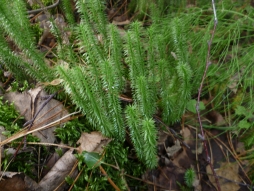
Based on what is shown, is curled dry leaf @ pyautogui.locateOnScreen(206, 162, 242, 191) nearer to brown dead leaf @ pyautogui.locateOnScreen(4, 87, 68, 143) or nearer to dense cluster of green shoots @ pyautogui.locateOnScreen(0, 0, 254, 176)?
dense cluster of green shoots @ pyautogui.locateOnScreen(0, 0, 254, 176)

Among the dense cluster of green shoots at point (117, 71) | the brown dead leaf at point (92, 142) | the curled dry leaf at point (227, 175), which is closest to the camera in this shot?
the dense cluster of green shoots at point (117, 71)

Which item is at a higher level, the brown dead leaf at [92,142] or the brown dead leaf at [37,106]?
the brown dead leaf at [37,106]

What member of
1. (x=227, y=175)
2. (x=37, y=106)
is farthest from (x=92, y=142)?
Answer: (x=227, y=175)

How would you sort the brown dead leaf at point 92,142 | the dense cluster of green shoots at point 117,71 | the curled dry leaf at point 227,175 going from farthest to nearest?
the curled dry leaf at point 227,175 < the brown dead leaf at point 92,142 < the dense cluster of green shoots at point 117,71

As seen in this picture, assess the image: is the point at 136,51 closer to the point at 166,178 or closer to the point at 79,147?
the point at 79,147


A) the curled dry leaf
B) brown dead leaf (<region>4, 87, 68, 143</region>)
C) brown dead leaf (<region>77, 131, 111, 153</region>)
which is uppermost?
brown dead leaf (<region>4, 87, 68, 143</region>)

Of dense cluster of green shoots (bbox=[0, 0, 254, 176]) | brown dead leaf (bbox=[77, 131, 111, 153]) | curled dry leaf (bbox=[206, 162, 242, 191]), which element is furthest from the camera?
curled dry leaf (bbox=[206, 162, 242, 191])

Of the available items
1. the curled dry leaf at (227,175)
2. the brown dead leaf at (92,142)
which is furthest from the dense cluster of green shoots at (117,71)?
the curled dry leaf at (227,175)

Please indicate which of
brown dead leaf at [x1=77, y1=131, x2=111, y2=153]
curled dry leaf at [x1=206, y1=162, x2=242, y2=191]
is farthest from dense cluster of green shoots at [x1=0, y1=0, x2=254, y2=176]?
curled dry leaf at [x1=206, y1=162, x2=242, y2=191]

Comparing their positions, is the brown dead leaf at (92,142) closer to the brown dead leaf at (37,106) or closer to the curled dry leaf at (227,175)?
the brown dead leaf at (37,106)

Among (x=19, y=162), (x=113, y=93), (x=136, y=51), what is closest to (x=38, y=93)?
(x=19, y=162)
